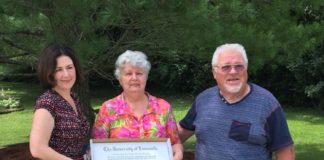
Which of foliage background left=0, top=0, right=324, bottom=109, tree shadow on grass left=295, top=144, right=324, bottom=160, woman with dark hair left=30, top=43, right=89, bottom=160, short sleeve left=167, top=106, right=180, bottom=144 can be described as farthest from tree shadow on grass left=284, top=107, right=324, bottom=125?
woman with dark hair left=30, top=43, right=89, bottom=160

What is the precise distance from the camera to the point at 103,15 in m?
4.25

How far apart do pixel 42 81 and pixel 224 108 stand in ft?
3.25

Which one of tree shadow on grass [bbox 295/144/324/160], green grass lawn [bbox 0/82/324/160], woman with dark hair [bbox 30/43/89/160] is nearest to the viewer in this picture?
woman with dark hair [bbox 30/43/89/160]

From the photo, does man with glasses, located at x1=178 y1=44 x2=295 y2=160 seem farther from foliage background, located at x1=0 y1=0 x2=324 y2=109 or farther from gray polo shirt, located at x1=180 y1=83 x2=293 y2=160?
foliage background, located at x1=0 y1=0 x2=324 y2=109

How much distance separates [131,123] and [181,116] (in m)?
8.63

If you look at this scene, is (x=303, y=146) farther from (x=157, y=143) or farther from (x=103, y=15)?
(x=157, y=143)

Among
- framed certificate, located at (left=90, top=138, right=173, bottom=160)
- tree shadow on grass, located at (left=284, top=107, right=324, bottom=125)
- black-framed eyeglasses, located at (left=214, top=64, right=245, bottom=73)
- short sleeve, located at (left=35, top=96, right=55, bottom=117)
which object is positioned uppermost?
black-framed eyeglasses, located at (left=214, top=64, right=245, bottom=73)

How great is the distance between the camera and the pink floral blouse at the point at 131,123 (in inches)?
124

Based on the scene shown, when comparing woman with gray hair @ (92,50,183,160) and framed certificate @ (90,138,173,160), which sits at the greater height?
woman with gray hair @ (92,50,183,160)

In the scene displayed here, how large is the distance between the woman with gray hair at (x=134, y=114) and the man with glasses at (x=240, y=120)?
222 mm

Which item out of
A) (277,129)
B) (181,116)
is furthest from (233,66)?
(181,116)

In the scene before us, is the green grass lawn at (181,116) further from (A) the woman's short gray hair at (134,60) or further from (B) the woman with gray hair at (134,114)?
(A) the woman's short gray hair at (134,60)

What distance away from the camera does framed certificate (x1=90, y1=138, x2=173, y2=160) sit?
3008 millimetres

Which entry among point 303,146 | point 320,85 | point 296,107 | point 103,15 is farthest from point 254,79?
point 103,15
